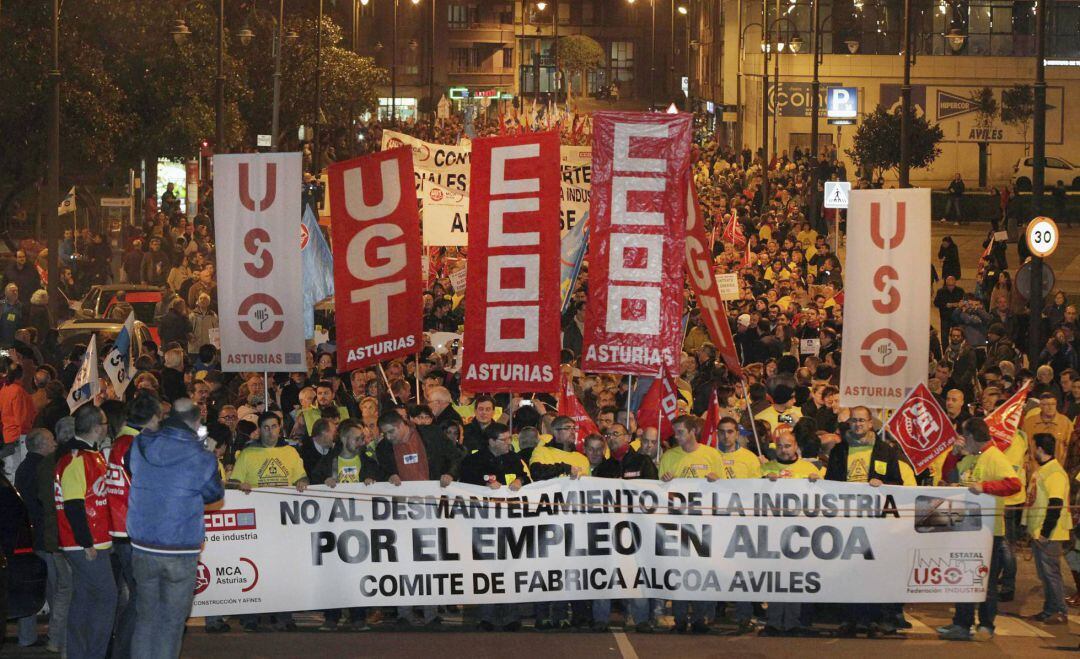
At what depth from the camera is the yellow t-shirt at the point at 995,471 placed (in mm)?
11672

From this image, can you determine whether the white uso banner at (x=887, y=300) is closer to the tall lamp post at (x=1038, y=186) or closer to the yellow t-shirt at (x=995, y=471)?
the yellow t-shirt at (x=995, y=471)

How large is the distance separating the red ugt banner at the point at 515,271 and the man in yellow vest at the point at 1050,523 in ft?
12.0

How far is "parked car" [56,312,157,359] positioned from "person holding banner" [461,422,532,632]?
33.9 feet

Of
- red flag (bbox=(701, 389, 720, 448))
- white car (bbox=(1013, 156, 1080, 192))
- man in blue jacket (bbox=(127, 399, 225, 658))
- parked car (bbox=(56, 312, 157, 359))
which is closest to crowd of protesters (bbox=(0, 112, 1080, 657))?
man in blue jacket (bbox=(127, 399, 225, 658))

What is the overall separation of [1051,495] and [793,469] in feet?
6.27

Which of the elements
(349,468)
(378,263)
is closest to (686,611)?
(349,468)

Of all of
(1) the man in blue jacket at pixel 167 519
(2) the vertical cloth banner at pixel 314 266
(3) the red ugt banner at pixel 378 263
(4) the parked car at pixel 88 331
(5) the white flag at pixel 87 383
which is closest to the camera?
(1) the man in blue jacket at pixel 167 519

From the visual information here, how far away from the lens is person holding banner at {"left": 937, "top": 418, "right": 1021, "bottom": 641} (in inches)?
456

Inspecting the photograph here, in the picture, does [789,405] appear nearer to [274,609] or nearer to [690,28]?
[274,609]

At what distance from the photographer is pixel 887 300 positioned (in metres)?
13.6

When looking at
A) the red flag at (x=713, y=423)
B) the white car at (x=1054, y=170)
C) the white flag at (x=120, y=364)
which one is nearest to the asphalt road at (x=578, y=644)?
the red flag at (x=713, y=423)

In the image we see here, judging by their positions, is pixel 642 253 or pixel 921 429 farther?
pixel 642 253

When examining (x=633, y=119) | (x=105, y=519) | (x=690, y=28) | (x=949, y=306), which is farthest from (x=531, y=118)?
(x=690, y=28)

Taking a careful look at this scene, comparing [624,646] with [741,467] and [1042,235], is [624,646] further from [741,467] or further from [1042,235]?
[1042,235]
